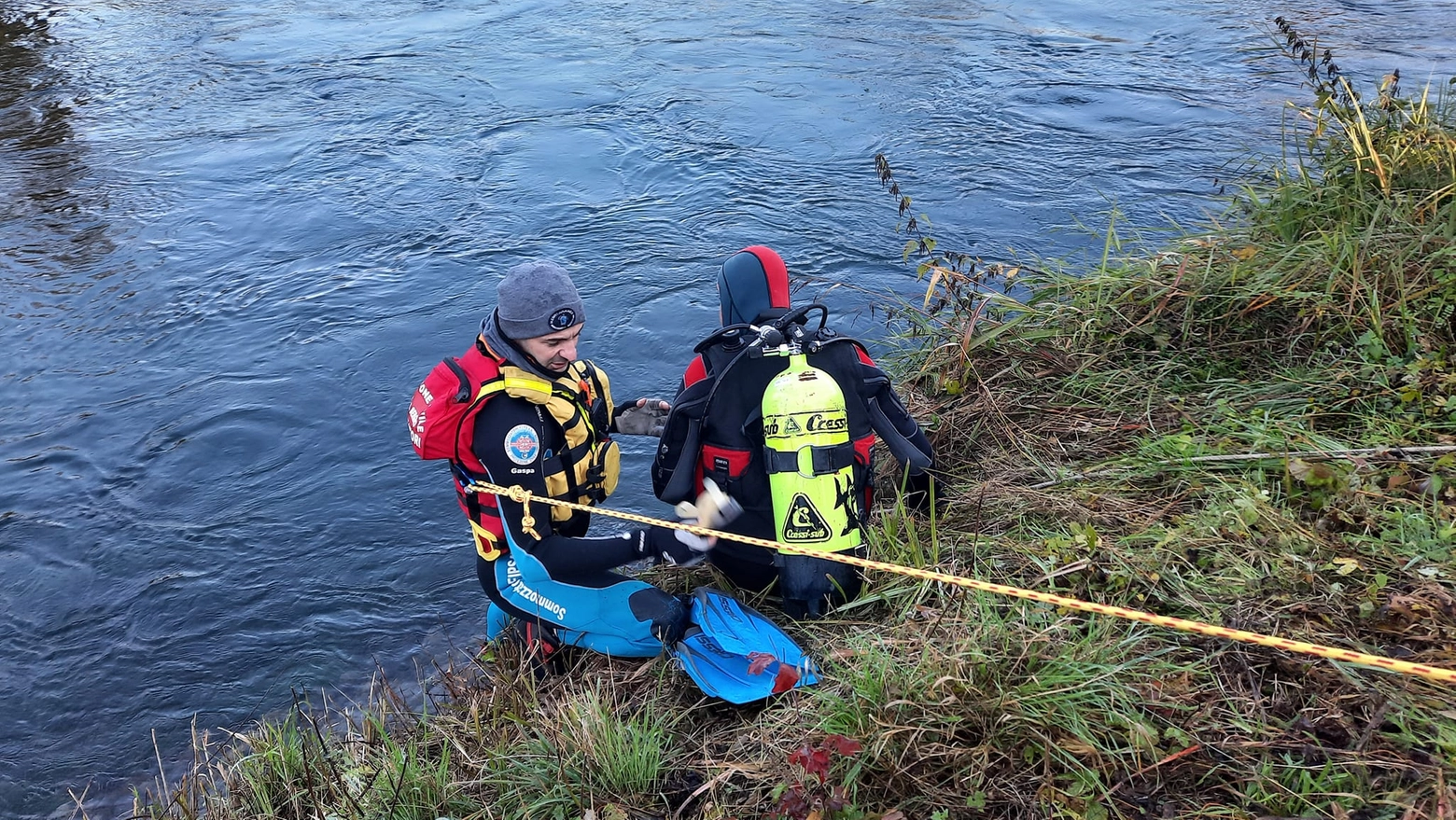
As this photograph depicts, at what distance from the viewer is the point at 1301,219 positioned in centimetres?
512

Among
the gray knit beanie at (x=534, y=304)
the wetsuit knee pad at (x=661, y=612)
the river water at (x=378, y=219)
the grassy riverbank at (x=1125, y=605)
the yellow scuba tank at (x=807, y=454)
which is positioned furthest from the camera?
the river water at (x=378, y=219)

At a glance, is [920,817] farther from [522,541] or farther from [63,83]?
[63,83]

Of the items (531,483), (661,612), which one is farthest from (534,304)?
(661,612)

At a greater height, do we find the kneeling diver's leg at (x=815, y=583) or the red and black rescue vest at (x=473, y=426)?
the red and black rescue vest at (x=473, y=426)

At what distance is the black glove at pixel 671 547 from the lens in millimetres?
3830

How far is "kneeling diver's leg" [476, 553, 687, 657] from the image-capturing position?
12.7 ft

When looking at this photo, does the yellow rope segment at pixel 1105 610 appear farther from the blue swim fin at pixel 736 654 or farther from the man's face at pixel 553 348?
the man's face at pixel 553 348

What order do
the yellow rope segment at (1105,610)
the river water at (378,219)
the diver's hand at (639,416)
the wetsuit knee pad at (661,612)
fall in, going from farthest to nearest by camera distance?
the river water at (378,219) → the diver's hand at (639,416) → the wetsuit knee pad at (661,612) → the yellow rope segment at (1105,610)

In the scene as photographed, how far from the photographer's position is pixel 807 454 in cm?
358

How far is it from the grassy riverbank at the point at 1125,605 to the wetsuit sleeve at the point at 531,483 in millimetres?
394

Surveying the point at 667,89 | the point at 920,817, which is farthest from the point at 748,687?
the point at 667,89

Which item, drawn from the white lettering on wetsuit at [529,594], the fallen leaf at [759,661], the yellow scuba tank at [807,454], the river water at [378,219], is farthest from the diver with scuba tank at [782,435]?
the river water at [378,219]

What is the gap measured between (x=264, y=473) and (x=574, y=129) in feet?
17.2

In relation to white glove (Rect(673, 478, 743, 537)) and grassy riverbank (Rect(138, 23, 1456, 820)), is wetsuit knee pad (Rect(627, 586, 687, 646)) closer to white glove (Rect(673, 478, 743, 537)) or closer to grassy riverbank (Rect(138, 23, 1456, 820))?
grassy riverbank (Rect(138, 23, 1456, 820))
